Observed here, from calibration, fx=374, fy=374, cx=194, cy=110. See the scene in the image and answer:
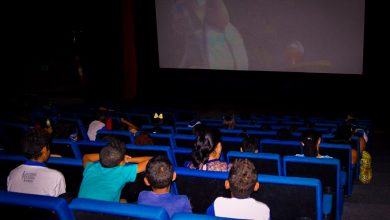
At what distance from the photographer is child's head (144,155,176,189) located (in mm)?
2115

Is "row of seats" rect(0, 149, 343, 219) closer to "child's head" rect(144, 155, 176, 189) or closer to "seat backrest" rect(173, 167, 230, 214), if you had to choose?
"seat backrest" rect(173, 167, 230, 214)

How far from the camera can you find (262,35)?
1190 cm

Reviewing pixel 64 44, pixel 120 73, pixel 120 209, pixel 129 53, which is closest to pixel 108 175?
pixel 120 209

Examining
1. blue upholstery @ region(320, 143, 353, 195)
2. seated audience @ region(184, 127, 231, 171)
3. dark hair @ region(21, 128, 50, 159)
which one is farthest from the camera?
blue upholstery @ region(320, 143, 353, 195)

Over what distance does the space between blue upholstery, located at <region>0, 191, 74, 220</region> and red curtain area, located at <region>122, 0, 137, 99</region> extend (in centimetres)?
1173

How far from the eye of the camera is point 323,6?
433 inches

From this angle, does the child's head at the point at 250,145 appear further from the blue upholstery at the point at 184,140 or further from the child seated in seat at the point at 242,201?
the child seated in seat at the point at 242,201

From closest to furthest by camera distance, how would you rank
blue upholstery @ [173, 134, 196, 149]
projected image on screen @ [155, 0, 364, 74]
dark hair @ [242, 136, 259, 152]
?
dark hair @ [242, 136, 259, 152] → blue upholstery @ [173, 134, 196, 149] → projected image on screen @ [155, 0, 364, 74]

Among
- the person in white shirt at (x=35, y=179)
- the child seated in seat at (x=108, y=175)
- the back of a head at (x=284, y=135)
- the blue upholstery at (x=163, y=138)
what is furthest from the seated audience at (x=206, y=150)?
the back of a head at (x=284, y=135)

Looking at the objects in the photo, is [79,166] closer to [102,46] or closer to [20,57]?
[102,46]

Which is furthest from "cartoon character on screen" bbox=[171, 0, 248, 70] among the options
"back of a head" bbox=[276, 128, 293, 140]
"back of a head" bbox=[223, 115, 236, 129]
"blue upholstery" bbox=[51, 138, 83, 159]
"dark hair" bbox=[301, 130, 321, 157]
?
"blue upholstery" bbox=[51, 138, 83, 159]

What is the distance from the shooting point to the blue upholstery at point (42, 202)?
1.63 meters

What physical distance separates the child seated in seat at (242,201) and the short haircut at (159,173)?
314mm

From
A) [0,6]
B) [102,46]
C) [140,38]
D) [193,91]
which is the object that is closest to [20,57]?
[0,6]
